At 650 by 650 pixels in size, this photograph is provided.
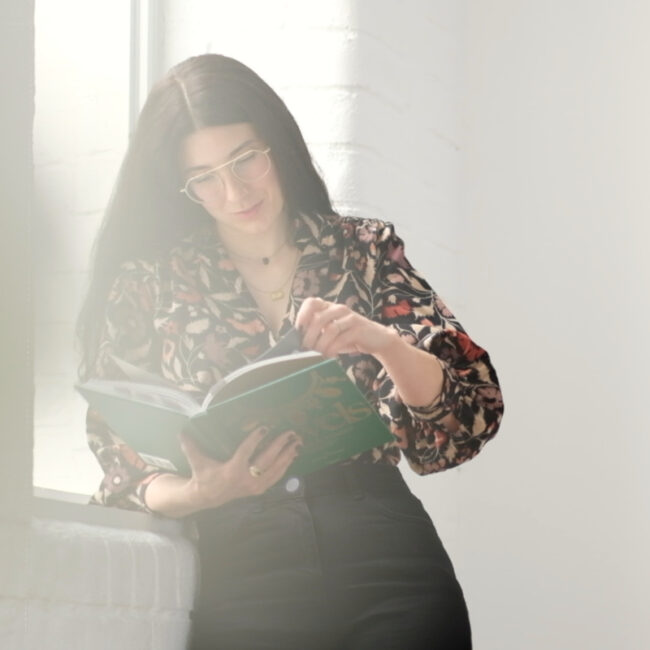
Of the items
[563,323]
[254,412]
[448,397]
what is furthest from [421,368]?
[563,323]

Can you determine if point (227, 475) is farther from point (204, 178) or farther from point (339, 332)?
point (204, 178)

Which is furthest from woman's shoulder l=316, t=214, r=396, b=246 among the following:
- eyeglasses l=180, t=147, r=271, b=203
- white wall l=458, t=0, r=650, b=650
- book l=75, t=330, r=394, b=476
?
white wall l=458, t=0, r=650, b=650

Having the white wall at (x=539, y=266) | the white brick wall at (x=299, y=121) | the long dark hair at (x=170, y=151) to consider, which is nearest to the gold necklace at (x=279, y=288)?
the long dark hair at (x=170, y=151)

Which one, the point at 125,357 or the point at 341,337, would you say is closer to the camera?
the point at 341,337

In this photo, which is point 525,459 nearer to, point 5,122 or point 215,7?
point 215,7

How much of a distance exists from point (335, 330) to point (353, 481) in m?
0.23

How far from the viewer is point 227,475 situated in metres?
1.50

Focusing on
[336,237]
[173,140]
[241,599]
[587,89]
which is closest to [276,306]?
[336,237]

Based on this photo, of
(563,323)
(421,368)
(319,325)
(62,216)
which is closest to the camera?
(319,325)

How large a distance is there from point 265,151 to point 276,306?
0.70ft

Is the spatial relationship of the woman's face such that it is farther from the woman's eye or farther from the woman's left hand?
the woman's left hand

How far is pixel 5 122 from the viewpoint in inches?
51.7

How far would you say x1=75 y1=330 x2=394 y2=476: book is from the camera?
1.34 m

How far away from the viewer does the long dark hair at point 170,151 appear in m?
1.71
